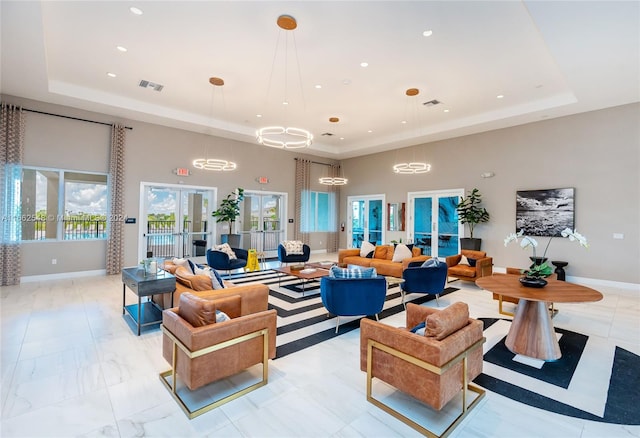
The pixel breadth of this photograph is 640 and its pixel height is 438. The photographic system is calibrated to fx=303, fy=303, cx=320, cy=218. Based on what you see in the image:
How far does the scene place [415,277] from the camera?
5.02 metres

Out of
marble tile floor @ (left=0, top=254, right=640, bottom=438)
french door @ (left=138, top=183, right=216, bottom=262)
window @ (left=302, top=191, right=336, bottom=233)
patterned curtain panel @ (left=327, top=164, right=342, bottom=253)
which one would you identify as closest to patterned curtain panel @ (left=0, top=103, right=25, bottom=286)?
french door @ (left=138, top=183, right=216, bottom=262)

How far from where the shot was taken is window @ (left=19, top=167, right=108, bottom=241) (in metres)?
6.78

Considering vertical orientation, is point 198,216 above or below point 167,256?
above

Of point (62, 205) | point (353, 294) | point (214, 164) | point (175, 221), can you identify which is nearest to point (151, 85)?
point (214, 164)

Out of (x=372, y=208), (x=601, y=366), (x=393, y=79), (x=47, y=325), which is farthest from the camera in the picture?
(x=372, y=208)

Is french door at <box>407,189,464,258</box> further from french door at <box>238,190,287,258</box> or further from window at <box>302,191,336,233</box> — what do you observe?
french door at <box>238,190,287,258</box>

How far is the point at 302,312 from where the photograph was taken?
480 cm

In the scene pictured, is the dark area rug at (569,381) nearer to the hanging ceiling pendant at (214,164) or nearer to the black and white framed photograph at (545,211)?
the black and white framed photograph at (545,211)

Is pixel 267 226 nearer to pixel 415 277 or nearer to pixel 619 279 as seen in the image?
pixel 415 277

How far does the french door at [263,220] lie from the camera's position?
1040cm

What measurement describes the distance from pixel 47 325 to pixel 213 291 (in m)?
2.56

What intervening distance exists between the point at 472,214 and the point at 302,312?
6233 millimetres

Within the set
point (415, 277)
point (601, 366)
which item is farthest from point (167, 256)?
point (601, 366)

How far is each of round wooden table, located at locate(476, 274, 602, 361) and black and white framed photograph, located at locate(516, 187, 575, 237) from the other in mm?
4657
